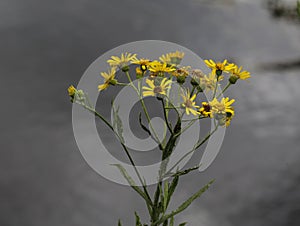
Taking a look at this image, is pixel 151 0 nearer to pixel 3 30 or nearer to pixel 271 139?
pixel 3 30

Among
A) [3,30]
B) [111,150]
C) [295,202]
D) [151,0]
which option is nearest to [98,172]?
[111,150]

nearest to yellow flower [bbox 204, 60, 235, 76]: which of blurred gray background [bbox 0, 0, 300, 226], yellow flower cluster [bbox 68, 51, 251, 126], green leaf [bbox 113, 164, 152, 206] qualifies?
yellow flower cluster [bbox 68, 51, 251, 126]

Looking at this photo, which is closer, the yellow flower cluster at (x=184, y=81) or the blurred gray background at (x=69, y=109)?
the yellow flower cluster at (x=184, y=81)

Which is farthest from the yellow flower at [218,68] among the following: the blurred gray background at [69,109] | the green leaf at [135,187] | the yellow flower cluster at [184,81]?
the blurred gray background at [69,109]

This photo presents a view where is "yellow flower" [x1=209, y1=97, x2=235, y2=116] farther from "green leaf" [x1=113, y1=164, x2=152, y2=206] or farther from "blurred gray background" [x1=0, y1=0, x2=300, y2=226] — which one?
"blurred gray background" [x1=0, y1=0, x2=300, y2=226]

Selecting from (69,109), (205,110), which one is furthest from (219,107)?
(69,109)

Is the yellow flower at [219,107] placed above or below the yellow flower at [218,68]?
below

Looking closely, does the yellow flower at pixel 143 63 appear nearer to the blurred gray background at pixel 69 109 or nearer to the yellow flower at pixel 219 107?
the yellow flower at pixel 219 107

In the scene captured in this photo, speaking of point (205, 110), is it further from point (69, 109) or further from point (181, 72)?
point (69, 109)

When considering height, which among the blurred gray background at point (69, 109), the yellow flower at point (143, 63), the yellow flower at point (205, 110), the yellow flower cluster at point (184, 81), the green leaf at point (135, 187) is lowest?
the green leaf at point (135, 187)
